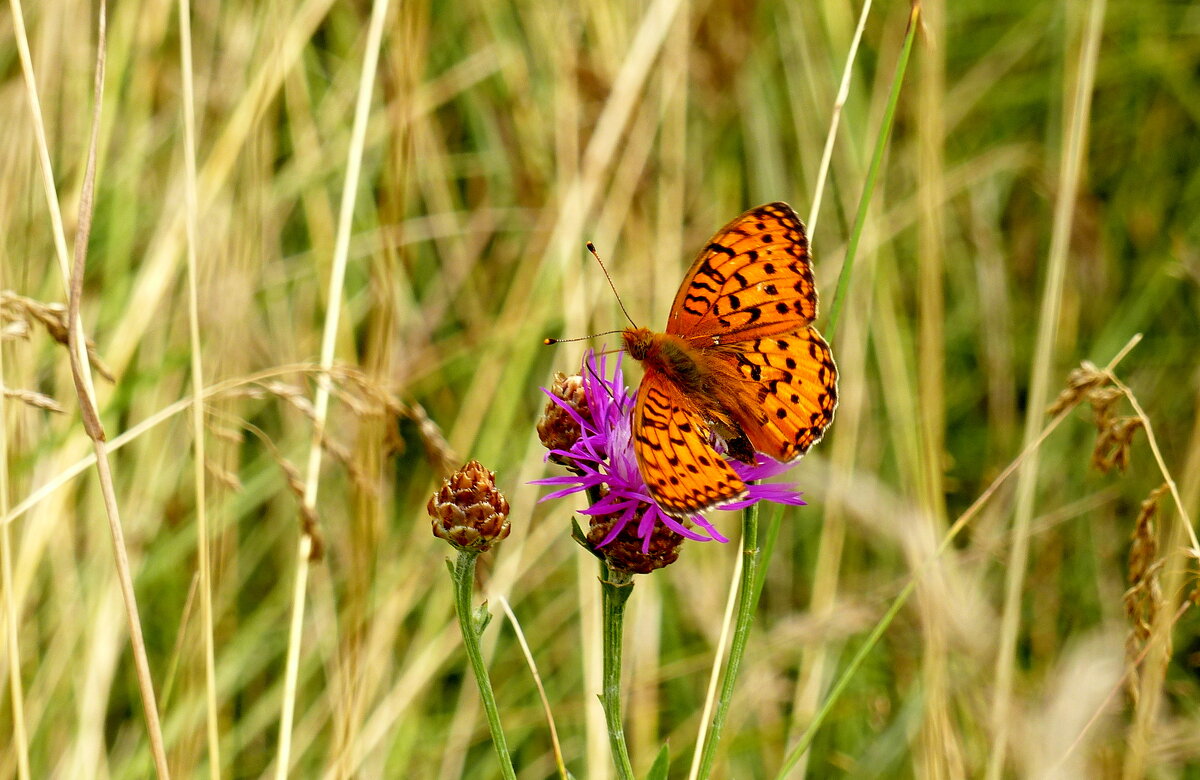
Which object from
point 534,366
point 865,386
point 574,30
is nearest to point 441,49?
point 574,30

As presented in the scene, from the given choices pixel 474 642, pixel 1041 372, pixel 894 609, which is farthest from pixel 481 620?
pixel 1041 372

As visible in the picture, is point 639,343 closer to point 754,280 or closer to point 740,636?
point 754,280

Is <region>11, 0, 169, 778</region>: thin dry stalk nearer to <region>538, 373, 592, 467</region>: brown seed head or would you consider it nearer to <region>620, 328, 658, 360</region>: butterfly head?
<region>538, 373, 592, 467</region>: brown seed head

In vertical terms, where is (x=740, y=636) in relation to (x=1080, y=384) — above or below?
below

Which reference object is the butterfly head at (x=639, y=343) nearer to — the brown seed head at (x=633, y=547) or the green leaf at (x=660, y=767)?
the brown seed head at (x=633, y=547)

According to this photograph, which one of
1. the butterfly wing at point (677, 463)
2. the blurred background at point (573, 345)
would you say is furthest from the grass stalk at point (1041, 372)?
the butterfly wing at point (677, 463)

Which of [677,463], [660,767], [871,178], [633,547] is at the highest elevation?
[871,178]

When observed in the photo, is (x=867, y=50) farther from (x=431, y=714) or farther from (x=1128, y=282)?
(x=431, y=714)
